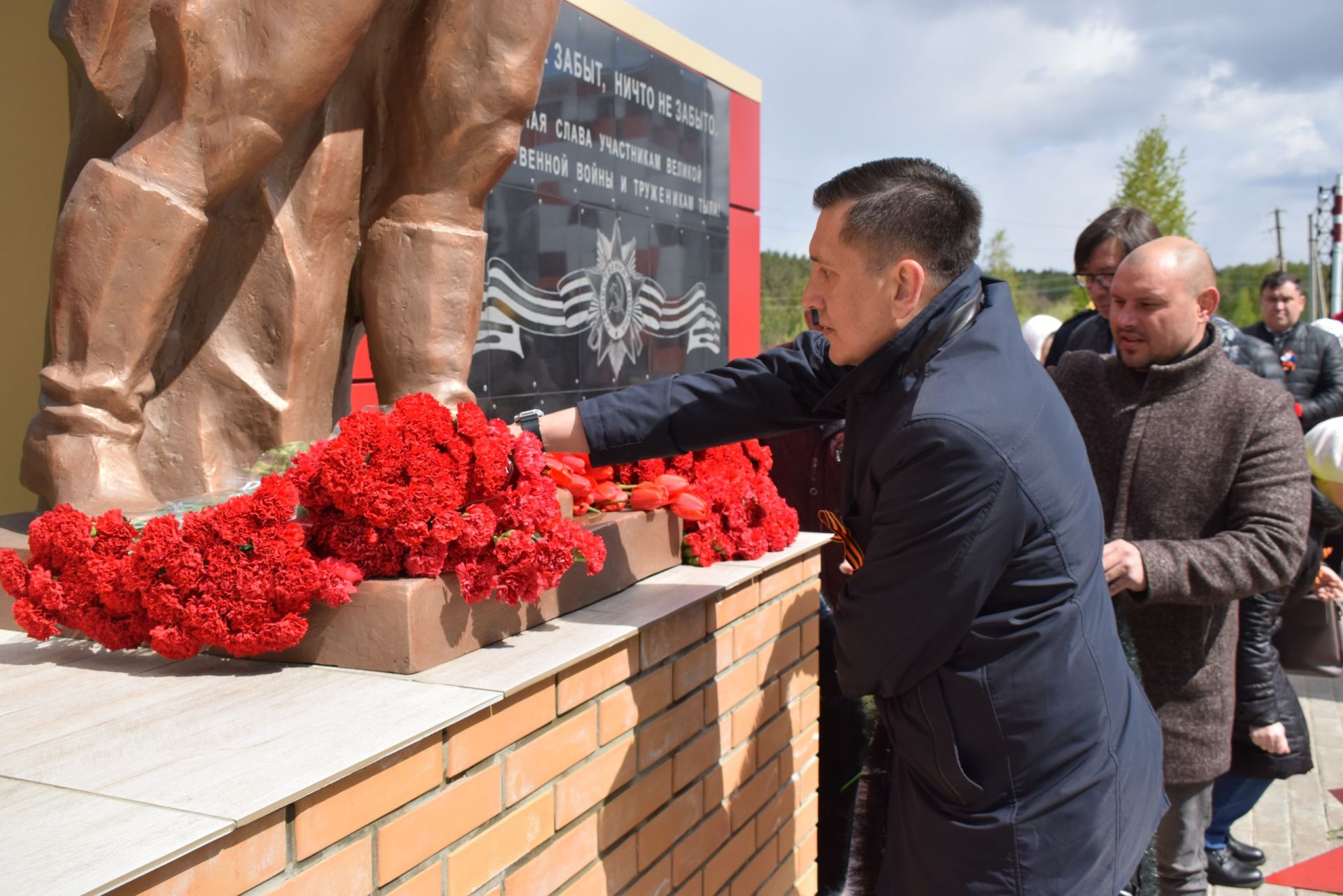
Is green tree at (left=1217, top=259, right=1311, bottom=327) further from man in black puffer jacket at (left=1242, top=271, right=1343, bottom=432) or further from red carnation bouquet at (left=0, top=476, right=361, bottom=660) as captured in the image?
red carnation bouquet at (left=0, top=476, right=361, bottom=660)

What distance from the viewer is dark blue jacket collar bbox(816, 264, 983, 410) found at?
5.80ft

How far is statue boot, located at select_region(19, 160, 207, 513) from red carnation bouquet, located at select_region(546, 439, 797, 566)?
2.43 feet

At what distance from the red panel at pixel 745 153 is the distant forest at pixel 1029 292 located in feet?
91.0

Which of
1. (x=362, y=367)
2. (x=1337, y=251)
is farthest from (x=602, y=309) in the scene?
(x=1337, y=251)

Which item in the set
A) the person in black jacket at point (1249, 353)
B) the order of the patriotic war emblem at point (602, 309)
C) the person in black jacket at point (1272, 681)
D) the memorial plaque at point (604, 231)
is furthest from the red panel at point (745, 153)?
the person in black jacket at point (1272, 681)

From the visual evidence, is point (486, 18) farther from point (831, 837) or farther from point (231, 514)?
point (831, 837)

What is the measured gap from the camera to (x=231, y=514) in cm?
156

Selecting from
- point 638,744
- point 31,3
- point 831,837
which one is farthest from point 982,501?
point 31,3

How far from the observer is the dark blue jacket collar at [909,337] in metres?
1.77

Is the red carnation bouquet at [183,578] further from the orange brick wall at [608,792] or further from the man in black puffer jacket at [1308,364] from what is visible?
the man in black puffer jacket at [1308,364]

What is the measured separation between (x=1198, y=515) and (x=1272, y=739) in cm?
82

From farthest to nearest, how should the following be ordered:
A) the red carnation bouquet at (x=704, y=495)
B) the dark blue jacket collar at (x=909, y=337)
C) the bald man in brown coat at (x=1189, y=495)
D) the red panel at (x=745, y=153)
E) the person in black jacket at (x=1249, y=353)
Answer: the red panel at (x=745, y=153)
the person in black jacket at (x=1249, y=353)
the bald man in brown coat at (x=1189, y=495)
the red carnation bouquet at (x=704, y=495)
the dark blue jacket collar at (x=909, y=337)

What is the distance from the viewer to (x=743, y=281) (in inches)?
285

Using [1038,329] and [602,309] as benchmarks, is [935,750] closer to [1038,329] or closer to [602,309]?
[602,309]
